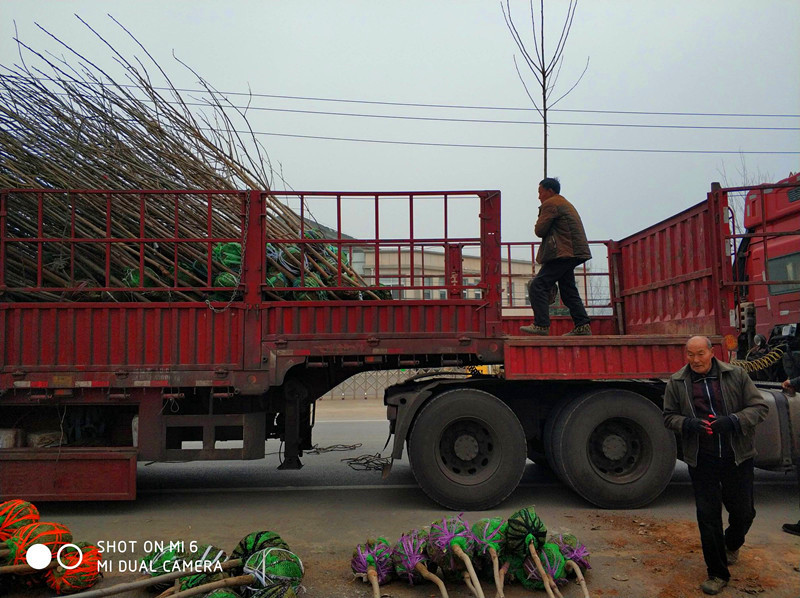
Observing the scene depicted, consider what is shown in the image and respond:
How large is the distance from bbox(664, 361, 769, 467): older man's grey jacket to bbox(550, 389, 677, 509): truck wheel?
1613mm

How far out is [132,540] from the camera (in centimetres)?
498

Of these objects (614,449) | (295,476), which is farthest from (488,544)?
(295,476)

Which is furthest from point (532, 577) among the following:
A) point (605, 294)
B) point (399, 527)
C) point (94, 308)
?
point (605, 294)

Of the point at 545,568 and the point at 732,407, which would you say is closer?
the point at 545,568

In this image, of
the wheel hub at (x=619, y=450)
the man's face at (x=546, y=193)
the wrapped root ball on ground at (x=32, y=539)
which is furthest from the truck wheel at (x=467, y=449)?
the wrapped root ball on ground at (x=32, y=539)

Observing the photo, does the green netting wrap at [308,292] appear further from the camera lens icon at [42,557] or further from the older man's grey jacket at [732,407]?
the older man's grey jacket at [732,407]

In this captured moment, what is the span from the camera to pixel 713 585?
384cm

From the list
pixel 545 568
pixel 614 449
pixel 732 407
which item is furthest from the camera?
pixel 614 449

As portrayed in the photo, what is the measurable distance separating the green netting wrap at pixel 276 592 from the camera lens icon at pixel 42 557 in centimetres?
124

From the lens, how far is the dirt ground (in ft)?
13.1

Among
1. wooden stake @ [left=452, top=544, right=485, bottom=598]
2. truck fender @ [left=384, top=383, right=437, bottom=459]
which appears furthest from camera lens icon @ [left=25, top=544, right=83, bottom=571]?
truck fender @ [left=384, top=383, right=437, bottom=459]

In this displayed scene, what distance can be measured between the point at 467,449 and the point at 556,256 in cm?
211

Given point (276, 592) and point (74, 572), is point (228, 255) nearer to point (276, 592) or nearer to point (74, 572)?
point (74, 572)

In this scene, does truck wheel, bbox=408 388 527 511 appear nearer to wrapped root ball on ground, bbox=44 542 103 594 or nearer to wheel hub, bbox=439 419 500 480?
wheel hub, bbox=439 419 500 480
